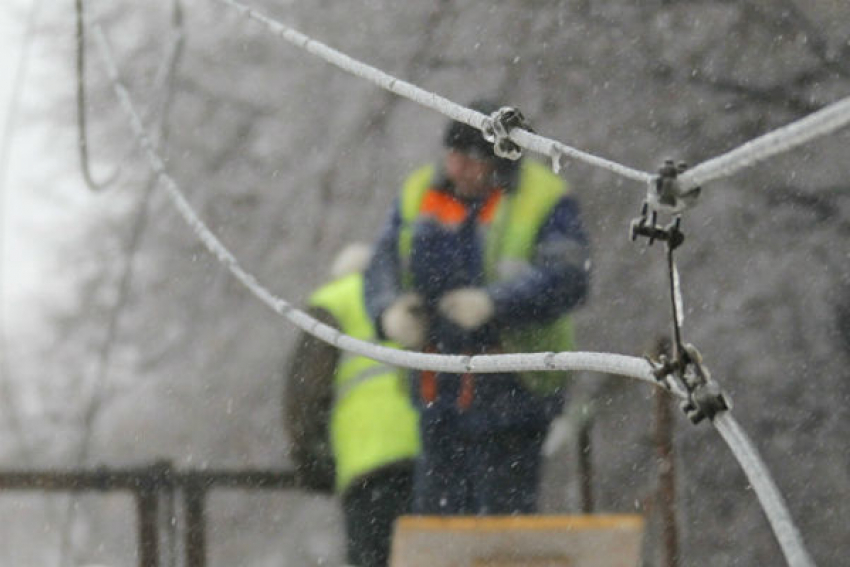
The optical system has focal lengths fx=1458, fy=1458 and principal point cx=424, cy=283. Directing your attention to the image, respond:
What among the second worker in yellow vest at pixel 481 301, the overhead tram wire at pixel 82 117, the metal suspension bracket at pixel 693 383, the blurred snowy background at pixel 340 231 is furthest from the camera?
the overhead tram wire at pixel 82 117

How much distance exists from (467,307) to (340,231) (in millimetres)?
985

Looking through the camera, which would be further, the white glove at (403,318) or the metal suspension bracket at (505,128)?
the white glove at (403,318)

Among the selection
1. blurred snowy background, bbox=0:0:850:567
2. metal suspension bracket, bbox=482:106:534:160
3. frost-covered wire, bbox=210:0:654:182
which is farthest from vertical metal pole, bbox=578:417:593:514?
metal suspension bracket, bbox=482:106:534:160

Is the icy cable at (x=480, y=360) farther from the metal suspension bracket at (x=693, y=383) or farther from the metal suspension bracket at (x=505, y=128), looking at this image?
the metal suspension bracket at (x=505, y=128)

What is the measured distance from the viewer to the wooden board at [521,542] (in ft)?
5.10

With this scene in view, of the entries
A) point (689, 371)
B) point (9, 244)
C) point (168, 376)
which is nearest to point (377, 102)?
point (168, 376)

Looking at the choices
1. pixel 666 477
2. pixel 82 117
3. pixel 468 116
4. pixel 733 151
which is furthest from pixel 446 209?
pixel 82 117

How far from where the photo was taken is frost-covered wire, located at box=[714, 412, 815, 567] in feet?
2.83

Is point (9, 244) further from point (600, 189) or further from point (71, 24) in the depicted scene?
point (600, 189)

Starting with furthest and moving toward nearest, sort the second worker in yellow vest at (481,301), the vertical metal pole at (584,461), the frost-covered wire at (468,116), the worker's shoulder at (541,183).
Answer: the vertical metal pole at (584,461)
the worker's shoulder at (541,183)
the second worker in yellow vest at (481,301)
the frost-covered wire at (468,116)

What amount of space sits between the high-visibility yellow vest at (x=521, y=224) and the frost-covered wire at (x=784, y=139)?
0.79 metres

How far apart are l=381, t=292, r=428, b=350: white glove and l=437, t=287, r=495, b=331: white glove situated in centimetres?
4

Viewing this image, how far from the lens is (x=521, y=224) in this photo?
72.4 inches

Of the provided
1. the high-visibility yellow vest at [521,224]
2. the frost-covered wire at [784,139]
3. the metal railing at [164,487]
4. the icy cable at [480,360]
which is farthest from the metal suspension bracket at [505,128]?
the metal railing at [164,487]
